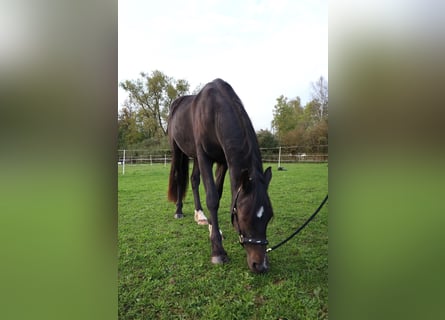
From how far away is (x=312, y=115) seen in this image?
1.30 m

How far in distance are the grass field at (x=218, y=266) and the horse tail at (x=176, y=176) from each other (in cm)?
8

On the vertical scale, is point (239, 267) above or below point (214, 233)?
below

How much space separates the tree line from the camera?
127cm

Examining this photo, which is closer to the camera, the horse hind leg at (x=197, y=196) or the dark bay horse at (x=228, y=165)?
the dark bay horse at (x=228, y=165)

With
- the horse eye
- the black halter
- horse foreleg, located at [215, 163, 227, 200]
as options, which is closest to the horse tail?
horse foreleg, located at [215, 163, 227, 200]

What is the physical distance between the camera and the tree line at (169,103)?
1274mm

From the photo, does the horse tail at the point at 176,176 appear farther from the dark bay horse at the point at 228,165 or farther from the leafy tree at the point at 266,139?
the leafy tree at the point at 266,139

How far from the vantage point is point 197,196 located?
2.25m

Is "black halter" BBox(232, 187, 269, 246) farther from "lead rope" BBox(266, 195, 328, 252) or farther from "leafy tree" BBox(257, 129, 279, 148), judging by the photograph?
"leafy tree" BBox(257, 129, 279, 148)

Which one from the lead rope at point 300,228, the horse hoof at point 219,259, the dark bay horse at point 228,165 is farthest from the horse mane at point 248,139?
the horse hoof at point 219,259
